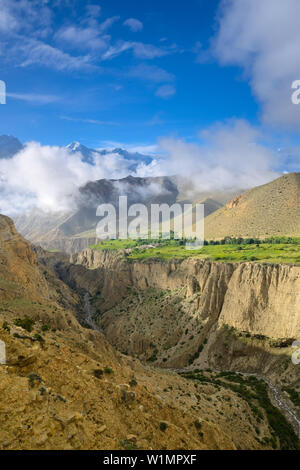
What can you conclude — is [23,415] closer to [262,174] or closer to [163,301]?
[163,301]

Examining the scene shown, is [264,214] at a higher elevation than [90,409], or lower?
higher

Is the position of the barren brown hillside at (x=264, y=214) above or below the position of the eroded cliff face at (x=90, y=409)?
above

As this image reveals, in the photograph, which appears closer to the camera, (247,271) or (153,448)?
(153,448)

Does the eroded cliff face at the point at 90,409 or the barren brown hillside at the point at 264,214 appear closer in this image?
the eroded cliff face at the point at 90,409

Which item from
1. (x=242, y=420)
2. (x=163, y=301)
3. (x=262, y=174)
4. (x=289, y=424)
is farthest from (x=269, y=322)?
(x=262, y=174)

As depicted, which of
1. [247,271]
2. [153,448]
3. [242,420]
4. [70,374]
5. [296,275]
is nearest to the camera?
[153,448]

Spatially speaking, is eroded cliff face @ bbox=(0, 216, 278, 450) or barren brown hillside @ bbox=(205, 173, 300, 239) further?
barren brown hillside @ bbox=(205, 173, 300, 239)

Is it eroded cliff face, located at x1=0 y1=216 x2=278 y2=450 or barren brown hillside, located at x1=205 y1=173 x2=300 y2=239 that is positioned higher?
barren brown hillside, located at x1=205 y1=173 x2=300 y2=239

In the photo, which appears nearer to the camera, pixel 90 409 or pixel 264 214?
pixel 90 409
